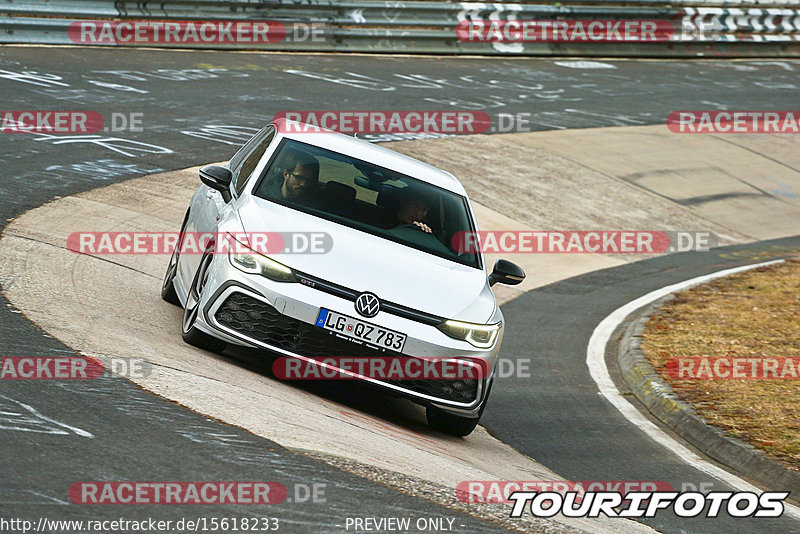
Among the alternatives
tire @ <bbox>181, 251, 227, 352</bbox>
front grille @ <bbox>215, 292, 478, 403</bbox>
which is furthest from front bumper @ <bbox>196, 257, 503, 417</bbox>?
tire @ <bbox>181, 251, 227, 352</bbox>

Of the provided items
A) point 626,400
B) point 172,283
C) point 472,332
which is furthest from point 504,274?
point 172,283

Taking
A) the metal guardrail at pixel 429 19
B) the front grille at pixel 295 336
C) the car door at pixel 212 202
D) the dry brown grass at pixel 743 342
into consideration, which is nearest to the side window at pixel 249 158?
the car door at pixel 212 202

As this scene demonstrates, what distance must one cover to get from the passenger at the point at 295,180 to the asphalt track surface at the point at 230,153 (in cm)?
196

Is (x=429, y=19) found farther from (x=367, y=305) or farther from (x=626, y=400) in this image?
(x=367, y=305)

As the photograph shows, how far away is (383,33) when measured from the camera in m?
24.5

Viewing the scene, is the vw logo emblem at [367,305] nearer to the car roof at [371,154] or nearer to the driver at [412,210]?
the driver at [412,210]

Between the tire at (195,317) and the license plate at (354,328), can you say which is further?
the tire at (195,317)

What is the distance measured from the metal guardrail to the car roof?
12222 mm

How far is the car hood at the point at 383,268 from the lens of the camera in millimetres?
7105

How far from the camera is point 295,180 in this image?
814 cm

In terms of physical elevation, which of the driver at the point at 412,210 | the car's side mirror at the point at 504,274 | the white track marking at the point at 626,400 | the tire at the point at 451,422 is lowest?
the white track marking at the point at 626,400

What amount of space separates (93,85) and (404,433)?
11850 millimetres

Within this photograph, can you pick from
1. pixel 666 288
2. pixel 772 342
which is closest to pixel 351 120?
pixel 666 288

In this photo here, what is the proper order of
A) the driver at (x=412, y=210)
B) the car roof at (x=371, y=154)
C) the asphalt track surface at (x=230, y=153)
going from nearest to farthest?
the asphalt track surface at (x=230, y=153)
the driver at (x=412, y=210)
the car roof at (x=371, y=154)
